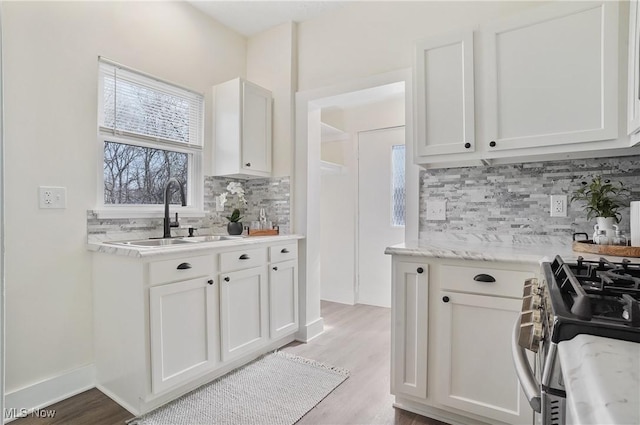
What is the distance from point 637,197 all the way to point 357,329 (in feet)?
7.25

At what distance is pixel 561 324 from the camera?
57 cm

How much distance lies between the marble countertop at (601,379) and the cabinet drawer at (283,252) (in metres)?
2.14

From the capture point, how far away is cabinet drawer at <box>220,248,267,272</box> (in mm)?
2137

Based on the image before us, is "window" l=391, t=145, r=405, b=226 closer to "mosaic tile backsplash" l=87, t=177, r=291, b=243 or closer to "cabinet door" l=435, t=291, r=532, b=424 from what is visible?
"mosaic tile backsplash" l=87, t=177, r=291, b=243

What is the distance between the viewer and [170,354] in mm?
1818

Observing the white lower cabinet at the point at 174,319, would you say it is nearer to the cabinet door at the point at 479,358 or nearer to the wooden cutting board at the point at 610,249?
the cabinet door at the point at 479,358

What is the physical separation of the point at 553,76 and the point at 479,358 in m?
1.46

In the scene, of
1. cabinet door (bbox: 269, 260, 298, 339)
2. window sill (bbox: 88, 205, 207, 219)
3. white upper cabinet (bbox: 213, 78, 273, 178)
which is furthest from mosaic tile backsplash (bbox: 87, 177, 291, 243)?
cabinet door (bbox: 269, 260, 298, 339)

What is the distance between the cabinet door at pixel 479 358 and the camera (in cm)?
150

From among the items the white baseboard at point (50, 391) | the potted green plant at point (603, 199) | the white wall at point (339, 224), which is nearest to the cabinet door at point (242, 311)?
the white baseboard at point (50, 391)

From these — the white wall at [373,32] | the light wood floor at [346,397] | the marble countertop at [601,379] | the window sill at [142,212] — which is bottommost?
the light wood floor at [346,397]

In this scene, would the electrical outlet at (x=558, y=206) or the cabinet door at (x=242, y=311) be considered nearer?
the electrical outlet at (x=558, y=206)

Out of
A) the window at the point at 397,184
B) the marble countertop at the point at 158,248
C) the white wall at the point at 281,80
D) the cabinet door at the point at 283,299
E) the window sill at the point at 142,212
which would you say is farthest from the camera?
the window at the point at 397,184

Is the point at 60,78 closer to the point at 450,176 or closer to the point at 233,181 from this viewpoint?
the point at 233,181
